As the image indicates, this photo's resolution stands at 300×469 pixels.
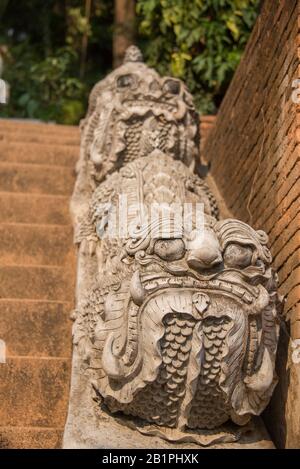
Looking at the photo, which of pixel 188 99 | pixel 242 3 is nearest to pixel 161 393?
pixel 188 99

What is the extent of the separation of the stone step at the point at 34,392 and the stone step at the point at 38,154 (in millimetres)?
2957

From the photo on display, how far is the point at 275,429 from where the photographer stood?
306cm

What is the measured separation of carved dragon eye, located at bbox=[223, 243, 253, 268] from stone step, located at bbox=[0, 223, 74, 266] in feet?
6.26

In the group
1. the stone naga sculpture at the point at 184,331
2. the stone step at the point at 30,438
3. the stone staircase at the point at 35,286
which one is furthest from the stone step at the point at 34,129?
the stone step at the point at 30,438

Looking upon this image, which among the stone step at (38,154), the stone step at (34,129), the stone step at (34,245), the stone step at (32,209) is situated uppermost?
the stone step at (34,245)

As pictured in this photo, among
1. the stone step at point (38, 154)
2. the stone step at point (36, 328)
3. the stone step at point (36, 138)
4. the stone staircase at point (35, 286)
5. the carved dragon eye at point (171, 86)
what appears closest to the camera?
the stone staircase at point (35, 286)

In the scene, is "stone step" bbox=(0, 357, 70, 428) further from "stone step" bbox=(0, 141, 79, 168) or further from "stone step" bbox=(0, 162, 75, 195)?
"stone step" bbox=(0, 141, 79, 168)

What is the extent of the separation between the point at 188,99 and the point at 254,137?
721 mm

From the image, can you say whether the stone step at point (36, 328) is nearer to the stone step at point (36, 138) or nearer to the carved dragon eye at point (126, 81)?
the carved dragon eye at point (126, 81)

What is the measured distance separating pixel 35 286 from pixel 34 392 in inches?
39.3

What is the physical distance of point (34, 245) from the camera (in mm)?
4555

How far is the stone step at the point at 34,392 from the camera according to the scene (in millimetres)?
3135

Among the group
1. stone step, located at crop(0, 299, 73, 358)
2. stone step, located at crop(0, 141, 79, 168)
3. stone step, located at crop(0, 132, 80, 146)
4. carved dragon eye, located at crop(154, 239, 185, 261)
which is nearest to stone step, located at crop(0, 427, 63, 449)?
stone step, located at crop(0, 299, 73, 358)

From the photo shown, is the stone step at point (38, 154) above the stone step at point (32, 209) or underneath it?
underneath
